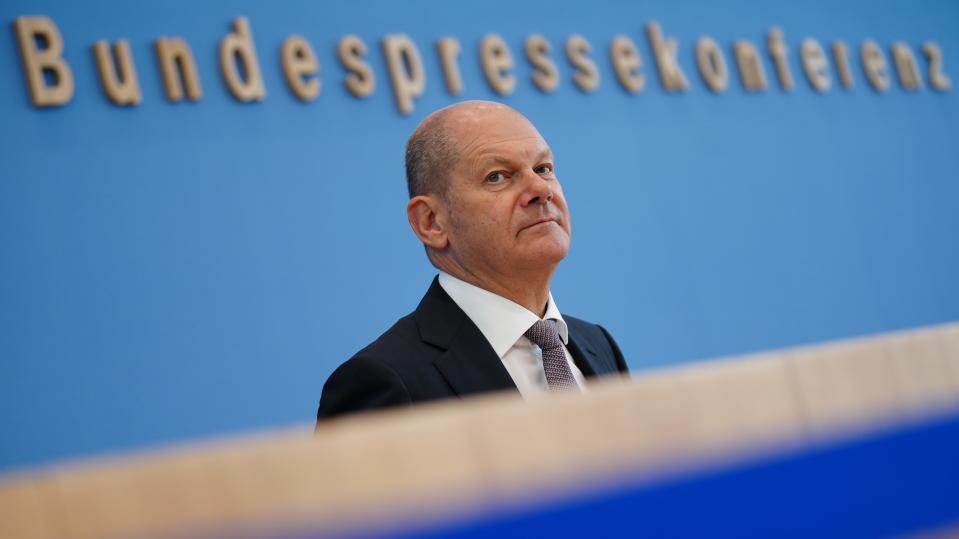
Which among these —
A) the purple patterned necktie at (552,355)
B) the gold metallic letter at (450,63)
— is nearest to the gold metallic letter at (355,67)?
the gold metallic letter at (450,63)

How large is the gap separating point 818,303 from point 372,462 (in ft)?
10.8

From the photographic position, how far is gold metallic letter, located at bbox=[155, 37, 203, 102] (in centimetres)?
241

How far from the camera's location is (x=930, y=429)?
1.52 feet

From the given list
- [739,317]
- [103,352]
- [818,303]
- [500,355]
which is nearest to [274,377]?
[103,352]

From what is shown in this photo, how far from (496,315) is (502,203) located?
0.58 ft

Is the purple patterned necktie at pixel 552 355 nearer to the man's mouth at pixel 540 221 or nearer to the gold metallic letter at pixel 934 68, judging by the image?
the man's mouth at pixel 540 221

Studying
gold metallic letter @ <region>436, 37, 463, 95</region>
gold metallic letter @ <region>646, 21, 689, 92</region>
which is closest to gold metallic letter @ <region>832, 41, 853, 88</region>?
gold metallic letter @ <region>646, 21, 689, 92</region>

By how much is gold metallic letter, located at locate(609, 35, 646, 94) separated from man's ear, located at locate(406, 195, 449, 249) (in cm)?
Answer: 164

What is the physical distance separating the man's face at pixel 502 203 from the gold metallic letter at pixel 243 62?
1.02 m

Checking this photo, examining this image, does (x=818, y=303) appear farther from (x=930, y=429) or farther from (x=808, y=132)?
(x=930, y=429)

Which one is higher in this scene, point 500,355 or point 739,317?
point 500,355

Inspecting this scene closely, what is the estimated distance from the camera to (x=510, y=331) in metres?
1.52

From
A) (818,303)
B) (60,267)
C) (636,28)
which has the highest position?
(636,28)

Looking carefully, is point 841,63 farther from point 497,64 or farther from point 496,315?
point 496,315
